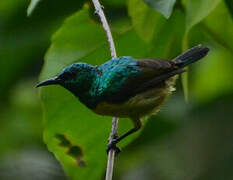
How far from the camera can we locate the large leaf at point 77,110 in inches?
141

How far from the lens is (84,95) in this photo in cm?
387

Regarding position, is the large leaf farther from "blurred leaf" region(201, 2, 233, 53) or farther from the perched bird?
"blurred leaf" region(201, 2, 233, 53)

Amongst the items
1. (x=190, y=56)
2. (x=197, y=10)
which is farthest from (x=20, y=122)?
(x=197, y=10)

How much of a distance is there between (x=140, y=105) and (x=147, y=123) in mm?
1740

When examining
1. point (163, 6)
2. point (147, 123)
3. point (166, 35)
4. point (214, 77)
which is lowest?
point (163, 6)

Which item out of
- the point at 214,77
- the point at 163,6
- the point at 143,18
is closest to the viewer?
the point at 163,6

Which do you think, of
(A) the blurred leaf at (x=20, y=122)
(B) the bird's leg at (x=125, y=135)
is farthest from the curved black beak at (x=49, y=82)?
(A) the blurred leaf at (x=20, y=122)

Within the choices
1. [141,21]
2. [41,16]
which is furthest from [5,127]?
[141,21]

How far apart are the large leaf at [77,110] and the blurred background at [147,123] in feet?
0.91

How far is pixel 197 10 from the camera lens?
3.16 meters

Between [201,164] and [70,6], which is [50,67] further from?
[201,164]

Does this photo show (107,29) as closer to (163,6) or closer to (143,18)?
(143,18)

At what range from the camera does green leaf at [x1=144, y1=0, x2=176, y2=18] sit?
2906mm

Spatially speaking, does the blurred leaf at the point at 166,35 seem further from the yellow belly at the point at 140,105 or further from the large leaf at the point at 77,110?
the yellow belly at the point at 140,105
